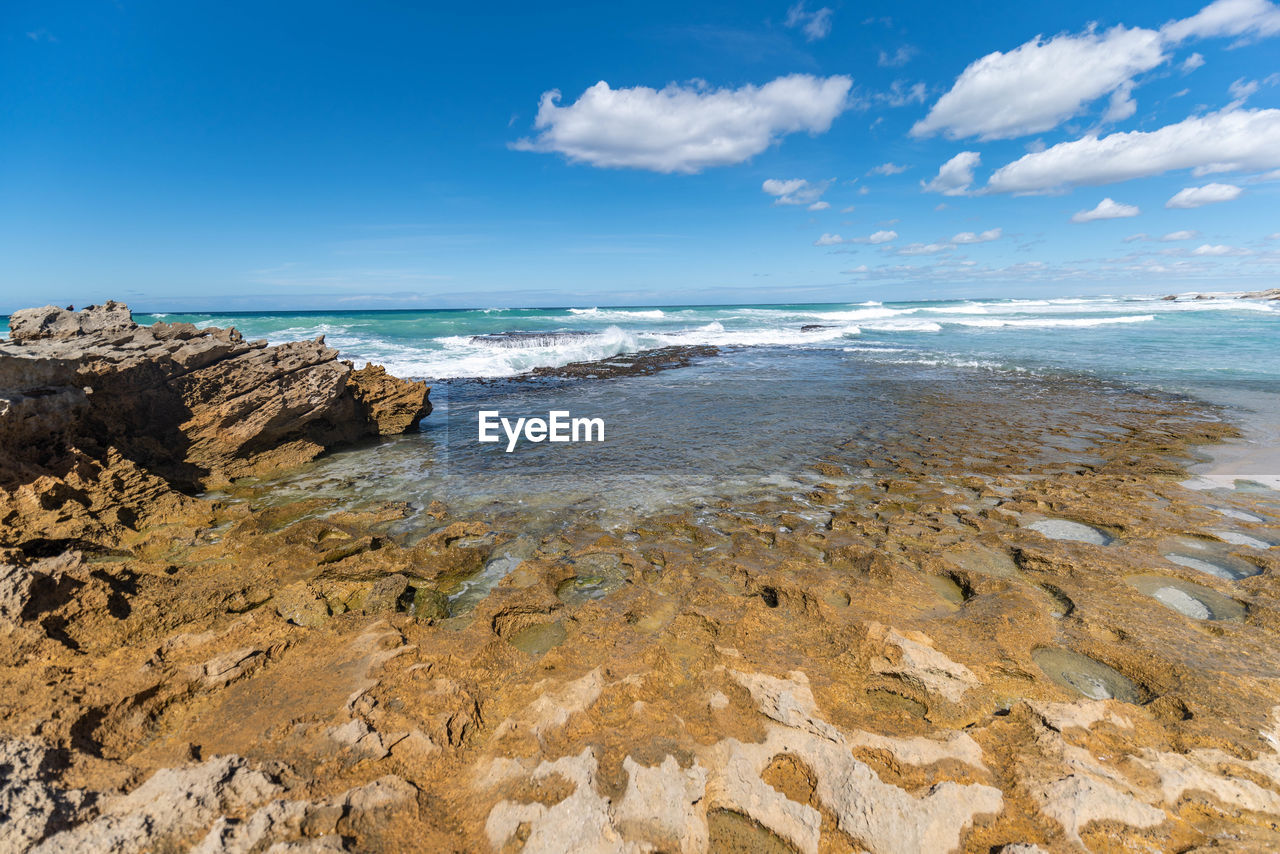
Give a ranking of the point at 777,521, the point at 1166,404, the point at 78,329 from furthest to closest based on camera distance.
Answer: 1. the point at 1166,404
2. the point at 78,329
3. the point at 777,521

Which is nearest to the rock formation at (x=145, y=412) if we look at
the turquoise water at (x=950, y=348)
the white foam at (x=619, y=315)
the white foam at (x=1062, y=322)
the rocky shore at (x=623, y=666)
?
the rocky shore at (x=623, y=666)

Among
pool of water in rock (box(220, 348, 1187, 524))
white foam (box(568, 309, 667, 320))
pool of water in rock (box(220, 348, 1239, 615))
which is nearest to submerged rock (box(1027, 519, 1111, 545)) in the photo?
pool of water in rock (box(220, 348, 1239, 615))

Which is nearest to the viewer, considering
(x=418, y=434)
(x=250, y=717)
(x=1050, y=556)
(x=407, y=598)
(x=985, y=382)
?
(x=250, y=717)

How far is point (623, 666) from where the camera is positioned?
3318 mm

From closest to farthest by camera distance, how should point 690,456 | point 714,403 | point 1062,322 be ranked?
point 690,456
point 714,403
point 1062,322

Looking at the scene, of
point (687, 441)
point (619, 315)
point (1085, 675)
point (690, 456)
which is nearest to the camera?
point (1085, 675)

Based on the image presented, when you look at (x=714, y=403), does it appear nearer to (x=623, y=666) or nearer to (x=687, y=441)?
(x=687, y=441)

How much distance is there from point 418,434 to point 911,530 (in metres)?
8.40

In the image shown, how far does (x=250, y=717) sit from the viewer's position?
2857 mm

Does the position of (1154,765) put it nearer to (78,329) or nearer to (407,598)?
(407,598)

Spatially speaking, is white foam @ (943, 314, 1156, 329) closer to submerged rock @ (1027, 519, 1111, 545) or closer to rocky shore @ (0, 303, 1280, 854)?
submerged rock @ (1027, 519, 1111, 545)

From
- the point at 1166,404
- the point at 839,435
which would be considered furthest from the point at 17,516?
the point at 1166,404

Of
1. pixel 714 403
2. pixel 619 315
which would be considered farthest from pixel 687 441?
pixel 619 315

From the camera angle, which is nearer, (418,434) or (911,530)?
(911,530)
